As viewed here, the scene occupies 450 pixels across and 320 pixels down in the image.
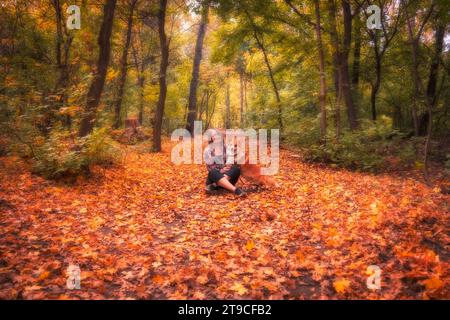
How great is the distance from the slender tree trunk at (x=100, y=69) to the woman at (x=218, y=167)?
3376 millimetres

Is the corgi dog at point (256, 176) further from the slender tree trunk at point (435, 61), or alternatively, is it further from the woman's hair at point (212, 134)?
the slender tree trunk at point (435, 61)

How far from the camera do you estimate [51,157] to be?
7016 mm

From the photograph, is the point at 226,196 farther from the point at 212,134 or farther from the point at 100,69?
the point at 100,69

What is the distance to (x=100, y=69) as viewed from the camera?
8328 millimetres

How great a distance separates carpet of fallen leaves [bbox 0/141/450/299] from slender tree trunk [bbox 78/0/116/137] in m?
1.80

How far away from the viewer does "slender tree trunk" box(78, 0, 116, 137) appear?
8.13m

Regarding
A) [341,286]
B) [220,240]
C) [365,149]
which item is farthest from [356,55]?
[341,286]

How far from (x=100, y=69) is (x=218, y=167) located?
4.31m

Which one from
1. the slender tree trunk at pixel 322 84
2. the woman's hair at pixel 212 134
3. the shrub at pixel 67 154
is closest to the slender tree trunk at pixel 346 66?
the slender tree trunk at pixel 322 84

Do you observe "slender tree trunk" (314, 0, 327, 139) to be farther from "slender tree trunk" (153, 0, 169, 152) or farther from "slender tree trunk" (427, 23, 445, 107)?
"slender tree trunk" (427, 23, 445, 107)

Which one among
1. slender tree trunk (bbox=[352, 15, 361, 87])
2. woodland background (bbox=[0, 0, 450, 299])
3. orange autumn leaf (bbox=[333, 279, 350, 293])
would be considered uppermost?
slender tree trunk (bbox=[352, 15, 361, 87])

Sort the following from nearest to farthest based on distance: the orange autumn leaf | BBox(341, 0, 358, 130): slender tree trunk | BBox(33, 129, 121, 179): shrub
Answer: the orange autumn leaf → BBox(33, 129, 121, 179): shrub → BBox(341, 0, 358, 130): slender tree trunk

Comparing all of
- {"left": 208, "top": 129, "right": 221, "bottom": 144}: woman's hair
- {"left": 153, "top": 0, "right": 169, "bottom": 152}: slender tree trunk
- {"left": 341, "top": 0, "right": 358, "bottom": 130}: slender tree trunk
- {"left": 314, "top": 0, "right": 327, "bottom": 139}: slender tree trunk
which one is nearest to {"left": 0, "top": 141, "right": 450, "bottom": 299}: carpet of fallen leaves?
{"left": 208, "top": 129, "right": 221, "bottom": 144}: woman's hair

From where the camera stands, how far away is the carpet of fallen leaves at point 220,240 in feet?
10.6
